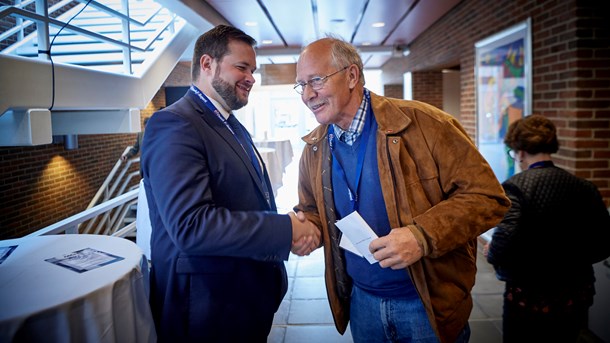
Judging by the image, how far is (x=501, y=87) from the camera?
4.67m

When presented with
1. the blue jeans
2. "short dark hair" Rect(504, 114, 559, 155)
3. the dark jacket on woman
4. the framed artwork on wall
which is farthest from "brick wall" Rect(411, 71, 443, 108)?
the blue jeans

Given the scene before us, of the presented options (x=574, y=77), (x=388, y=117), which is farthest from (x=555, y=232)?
(x=574, y=77)

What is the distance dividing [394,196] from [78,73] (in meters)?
3.11

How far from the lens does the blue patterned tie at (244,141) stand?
5.61 ft

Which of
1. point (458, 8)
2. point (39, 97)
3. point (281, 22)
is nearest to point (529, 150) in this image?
point (39, 97)

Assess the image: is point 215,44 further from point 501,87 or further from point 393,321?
point 501,87

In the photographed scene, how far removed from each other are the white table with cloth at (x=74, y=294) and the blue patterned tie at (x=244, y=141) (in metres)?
0.64

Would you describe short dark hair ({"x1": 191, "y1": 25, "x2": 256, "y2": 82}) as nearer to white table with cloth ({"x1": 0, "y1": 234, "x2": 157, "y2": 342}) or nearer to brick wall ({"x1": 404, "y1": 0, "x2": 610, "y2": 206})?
white table with cloth ({"x1": 0, "y1": 234, "x2": 157, "y2": 342})

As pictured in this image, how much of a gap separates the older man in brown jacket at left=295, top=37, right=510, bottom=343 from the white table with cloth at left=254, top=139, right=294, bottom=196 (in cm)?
608

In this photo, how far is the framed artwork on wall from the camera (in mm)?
4125

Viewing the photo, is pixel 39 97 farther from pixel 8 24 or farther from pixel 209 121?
pixel 8 24

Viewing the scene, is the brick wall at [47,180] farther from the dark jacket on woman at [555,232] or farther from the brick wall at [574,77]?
the brick wall at [574,77]

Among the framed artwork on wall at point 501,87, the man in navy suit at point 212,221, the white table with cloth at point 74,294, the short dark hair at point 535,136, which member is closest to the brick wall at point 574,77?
the framed artwork on wall at point 501,87

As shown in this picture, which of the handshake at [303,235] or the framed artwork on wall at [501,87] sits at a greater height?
the framed artwork on wall at [501,87]
